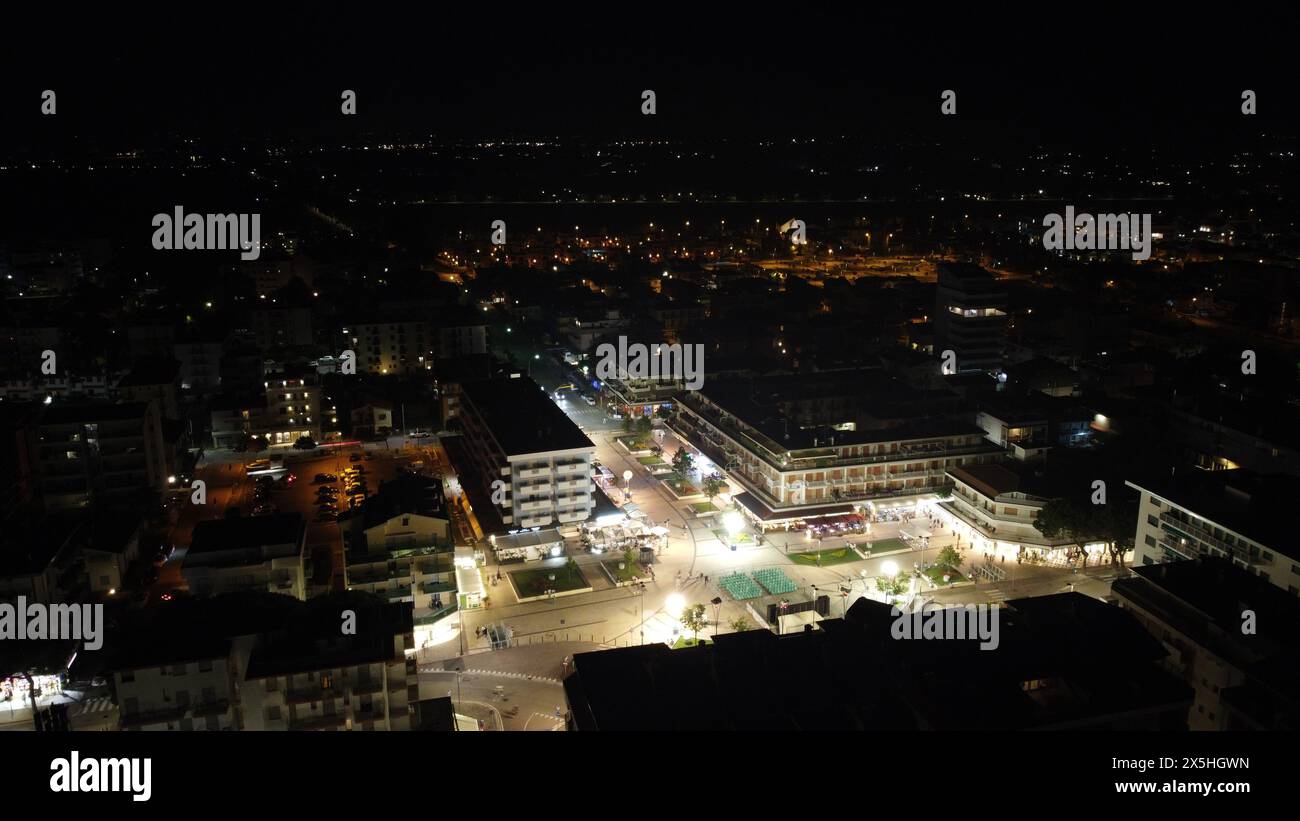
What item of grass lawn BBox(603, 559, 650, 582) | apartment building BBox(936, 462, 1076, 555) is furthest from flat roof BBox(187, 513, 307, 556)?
apartment building BBox(936, 462, 1076, 555)

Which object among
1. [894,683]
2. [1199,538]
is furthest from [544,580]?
[1199,538]

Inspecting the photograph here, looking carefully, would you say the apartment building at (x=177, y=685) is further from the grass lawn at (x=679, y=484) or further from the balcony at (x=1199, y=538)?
the balcony at (x=1199, y=538)

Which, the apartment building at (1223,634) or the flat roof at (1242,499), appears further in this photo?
the flat roof at (1242,499)

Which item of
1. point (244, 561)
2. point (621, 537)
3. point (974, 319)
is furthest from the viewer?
point (974, 319)

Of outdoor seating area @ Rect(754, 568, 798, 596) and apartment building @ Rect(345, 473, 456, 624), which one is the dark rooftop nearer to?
apartment building @ Rect(345, 473, 456, 624)

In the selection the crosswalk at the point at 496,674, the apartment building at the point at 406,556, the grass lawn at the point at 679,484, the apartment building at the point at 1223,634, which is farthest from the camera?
the grass lawn at the point at 679,484

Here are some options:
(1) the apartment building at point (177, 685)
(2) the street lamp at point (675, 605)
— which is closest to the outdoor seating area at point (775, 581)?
(2) the street lamp at point (675, 605)

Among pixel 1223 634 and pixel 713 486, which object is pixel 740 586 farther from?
pixel 1223 634
